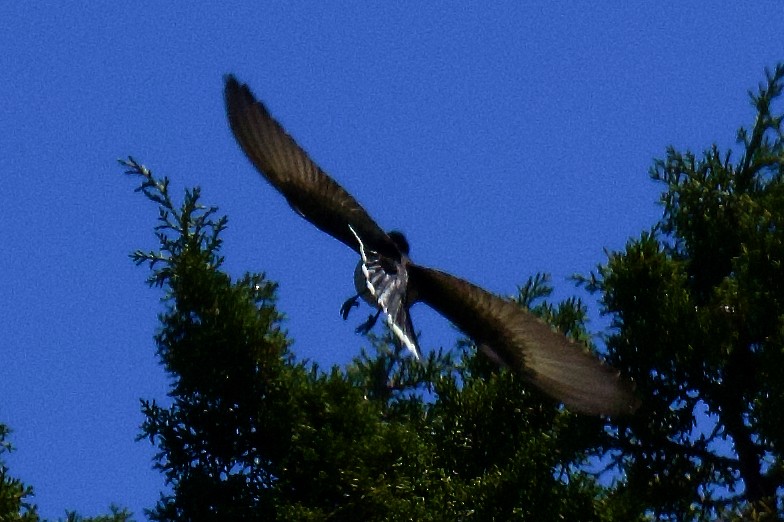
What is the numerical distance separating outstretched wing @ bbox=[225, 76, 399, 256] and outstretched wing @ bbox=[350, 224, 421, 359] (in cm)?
36

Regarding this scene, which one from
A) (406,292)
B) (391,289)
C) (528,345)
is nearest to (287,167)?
(406,292)

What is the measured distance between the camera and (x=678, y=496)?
735 centimetres

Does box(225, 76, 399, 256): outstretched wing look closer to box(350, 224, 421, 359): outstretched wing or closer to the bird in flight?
the bird in flight

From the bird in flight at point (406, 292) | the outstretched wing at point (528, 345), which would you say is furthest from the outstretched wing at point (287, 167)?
the outstretched wing at point (528, 345)

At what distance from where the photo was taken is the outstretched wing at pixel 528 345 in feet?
23.9

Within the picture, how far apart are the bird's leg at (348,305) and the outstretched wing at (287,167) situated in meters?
0.77

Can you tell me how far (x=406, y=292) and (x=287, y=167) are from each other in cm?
120

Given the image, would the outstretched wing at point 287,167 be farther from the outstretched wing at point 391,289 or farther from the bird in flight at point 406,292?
the outstretched wing at point 391,289

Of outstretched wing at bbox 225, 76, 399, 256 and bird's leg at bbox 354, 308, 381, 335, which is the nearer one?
bird's leg at bbox 354, 308, 381, 335

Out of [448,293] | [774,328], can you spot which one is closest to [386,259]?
[448,293]

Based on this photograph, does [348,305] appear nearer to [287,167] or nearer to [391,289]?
[391,289]

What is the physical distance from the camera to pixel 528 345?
795 centimetres

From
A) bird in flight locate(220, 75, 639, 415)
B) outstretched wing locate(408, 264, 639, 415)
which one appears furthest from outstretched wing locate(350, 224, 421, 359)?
outstretched wing locate(408, 264, 639, 415)

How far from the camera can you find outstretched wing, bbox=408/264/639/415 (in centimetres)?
729
